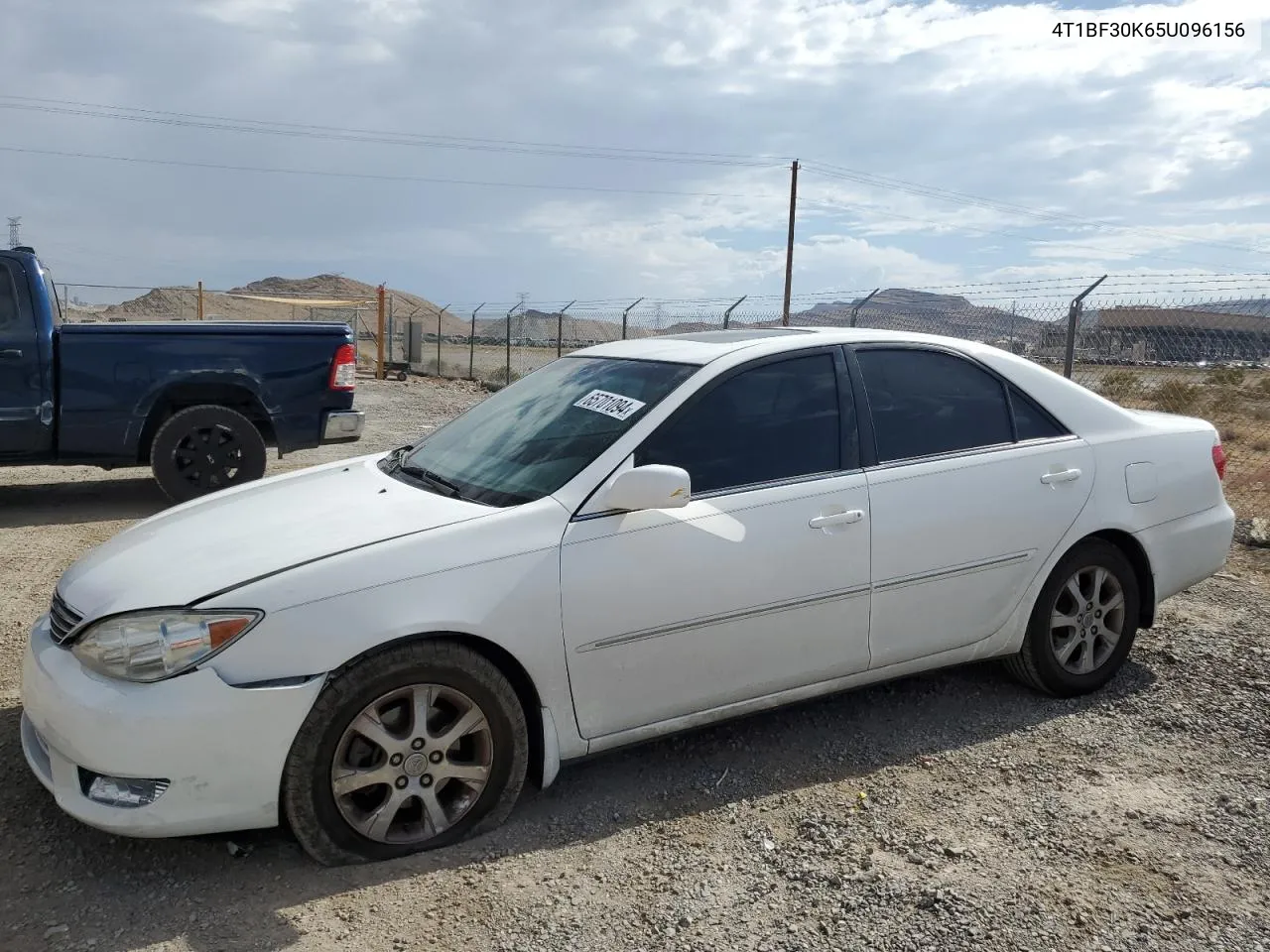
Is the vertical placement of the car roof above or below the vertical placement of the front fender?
above

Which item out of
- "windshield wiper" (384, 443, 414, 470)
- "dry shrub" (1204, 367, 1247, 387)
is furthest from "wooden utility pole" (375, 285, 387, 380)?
"windshield wiper" (384, 443, 414, 470)

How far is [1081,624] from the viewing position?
414 centimetres

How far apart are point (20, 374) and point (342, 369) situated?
2.26m

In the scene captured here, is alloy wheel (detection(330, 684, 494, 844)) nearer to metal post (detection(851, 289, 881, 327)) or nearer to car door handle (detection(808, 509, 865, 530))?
car door handle (detection(808, 509, 865, 530))

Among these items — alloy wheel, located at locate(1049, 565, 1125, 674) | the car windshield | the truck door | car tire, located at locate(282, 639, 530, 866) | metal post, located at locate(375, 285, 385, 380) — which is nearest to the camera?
car tire, located at locate(282, 639, 530, 866)

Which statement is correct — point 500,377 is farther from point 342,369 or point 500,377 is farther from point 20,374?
point 20,374

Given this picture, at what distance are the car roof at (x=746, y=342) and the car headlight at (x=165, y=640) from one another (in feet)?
5.87

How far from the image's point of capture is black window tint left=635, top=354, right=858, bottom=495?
3.36m

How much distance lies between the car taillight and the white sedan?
397cm

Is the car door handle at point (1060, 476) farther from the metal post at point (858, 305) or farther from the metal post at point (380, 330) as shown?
the metal post at point (380, 330)

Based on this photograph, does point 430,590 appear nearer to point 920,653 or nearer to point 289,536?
point 289,536

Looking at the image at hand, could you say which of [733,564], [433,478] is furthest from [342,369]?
[733,564]

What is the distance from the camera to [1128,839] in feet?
10.2

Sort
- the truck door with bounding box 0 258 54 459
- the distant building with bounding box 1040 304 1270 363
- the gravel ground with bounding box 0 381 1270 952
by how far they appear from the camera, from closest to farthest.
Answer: the gravel ground with bounding box 0 381 1270 952, the truck door with bounding box 0 258 54 459, the distant building with bounding box 1040 304 1270 363
